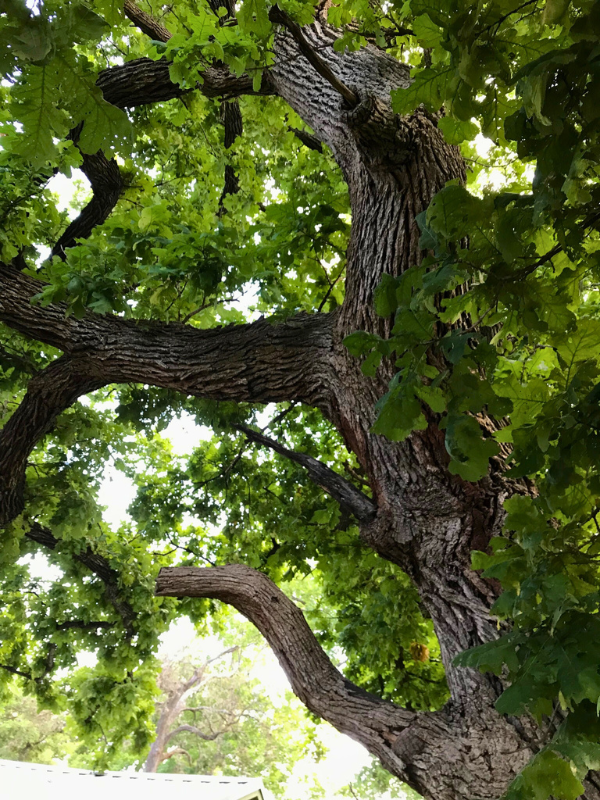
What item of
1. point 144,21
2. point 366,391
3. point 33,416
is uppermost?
point 144,21

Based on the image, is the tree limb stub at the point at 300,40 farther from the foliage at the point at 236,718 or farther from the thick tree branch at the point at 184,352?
the foliage at the point at 236,718

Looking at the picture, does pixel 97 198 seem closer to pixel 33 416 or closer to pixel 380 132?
pixel 33 416

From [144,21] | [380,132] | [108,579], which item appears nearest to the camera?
[380,132]

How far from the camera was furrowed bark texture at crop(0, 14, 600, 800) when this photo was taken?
2174 millimetres

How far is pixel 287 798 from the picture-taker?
20.7 meters

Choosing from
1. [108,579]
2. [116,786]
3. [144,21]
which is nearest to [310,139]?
[144,21]

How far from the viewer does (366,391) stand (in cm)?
273

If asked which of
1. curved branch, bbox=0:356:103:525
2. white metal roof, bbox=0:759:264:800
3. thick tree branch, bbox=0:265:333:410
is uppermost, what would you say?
curved branch, bbox=0:356:103:525

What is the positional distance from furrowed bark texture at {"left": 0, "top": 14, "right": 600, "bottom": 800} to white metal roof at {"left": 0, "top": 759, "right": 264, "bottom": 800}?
15.3ft

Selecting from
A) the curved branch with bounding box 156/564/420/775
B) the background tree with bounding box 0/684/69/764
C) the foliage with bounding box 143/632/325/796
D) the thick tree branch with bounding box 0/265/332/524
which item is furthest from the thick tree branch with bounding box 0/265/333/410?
the background tree with bounding box 0/684/69/764

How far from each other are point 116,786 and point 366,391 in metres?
7.22

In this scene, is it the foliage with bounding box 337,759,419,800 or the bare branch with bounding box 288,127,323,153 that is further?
the foliage with bounding box 337,759,419,800

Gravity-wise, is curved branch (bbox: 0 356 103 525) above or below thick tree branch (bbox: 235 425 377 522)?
above

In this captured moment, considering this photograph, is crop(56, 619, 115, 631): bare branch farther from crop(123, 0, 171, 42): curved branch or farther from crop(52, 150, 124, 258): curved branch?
crop(123, 0, 171, 42): curved branch
